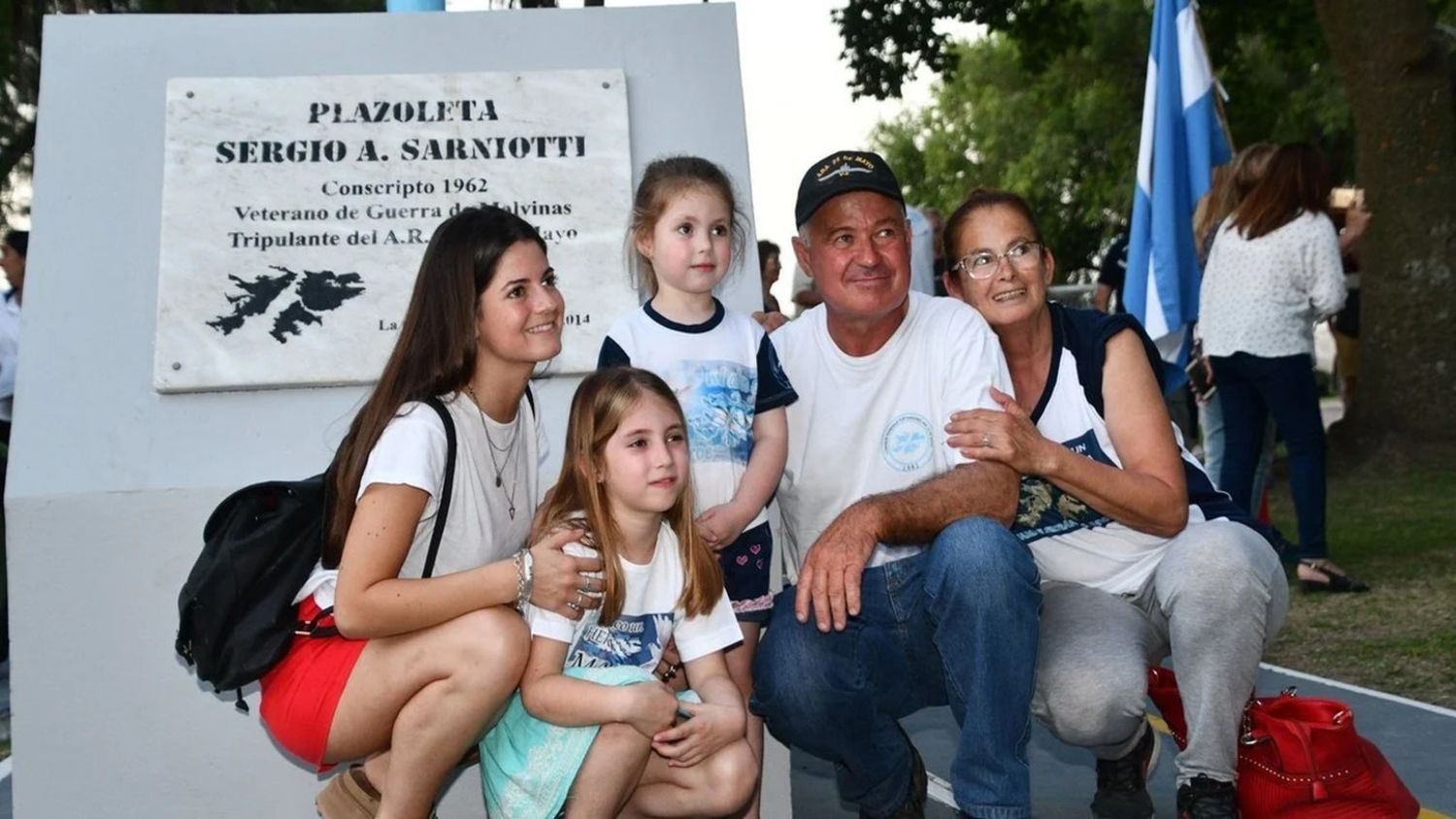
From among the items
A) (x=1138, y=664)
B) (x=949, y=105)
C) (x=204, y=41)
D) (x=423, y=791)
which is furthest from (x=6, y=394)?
(x=949, y=105)

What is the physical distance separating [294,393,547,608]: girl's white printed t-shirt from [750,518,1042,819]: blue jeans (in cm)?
67

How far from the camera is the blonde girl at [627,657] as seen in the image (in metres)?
3.35

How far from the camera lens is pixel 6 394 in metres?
7.73

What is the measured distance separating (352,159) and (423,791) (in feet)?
5.94

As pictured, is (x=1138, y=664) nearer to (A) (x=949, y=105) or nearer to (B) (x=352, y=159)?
(B) (x=352, y=159)

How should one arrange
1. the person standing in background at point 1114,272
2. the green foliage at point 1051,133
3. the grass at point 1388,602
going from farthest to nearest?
the green foliage at point 1051,133, the person standing in background at point 1114,272, the grass at point 1388,602

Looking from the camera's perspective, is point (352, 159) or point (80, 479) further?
point (352, 159)

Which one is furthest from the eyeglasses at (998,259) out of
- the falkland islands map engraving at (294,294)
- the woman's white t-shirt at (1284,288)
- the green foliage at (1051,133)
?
the green foliage at (1051,133)

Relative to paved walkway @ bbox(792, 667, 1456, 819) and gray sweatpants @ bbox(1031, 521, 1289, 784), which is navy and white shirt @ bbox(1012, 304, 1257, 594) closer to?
gray sweatpants @ bbox(1031, 521, 1289, 784)

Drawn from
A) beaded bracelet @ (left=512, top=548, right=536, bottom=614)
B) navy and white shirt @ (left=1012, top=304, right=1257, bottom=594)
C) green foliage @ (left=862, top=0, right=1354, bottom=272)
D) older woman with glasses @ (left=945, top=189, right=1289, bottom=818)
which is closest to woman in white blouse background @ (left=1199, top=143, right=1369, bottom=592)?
older woman with glasses @ (left=945, top=189, right=1289, bottom=818)

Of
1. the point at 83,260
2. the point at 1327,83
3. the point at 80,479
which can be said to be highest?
the point at 1327,83

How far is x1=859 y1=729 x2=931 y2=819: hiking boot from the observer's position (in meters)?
3.95

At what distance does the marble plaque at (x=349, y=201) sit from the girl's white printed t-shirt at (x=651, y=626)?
97 centimetres

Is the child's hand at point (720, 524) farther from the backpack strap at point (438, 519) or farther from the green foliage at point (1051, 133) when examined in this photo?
the green foliage at point (1051, 133)
